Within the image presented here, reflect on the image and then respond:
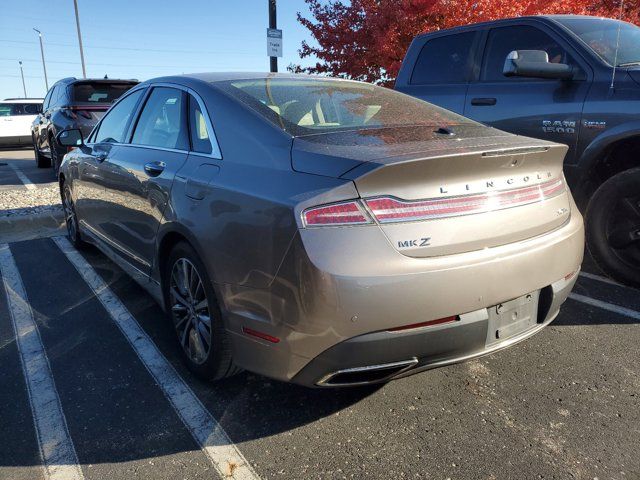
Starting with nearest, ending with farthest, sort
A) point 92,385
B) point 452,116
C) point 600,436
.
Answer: point 600,436
point 92,385
point 452,116

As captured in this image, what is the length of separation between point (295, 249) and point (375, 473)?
97cm

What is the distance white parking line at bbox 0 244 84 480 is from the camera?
224cm

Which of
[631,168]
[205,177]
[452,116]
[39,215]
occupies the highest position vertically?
[452,116]

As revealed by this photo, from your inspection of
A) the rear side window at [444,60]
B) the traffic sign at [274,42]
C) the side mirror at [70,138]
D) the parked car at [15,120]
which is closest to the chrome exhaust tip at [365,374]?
the rear side window at [444,60]

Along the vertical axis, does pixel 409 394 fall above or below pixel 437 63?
below

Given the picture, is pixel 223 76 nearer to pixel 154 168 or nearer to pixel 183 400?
pixel 154 168

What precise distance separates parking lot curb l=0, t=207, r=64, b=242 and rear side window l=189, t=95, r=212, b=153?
12.8ft

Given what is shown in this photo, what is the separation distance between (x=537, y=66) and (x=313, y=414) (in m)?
3.01

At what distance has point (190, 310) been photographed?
282 cm

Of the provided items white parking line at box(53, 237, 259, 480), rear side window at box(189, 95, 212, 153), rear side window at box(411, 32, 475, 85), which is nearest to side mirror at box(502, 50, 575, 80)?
rear side window at box(411, 32, 475, 85)

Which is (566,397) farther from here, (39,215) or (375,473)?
(39,215)

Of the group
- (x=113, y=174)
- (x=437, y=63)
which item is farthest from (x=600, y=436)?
(x=437, y=63)

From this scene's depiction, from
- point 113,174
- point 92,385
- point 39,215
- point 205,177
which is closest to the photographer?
point 205,177

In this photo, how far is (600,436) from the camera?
232cm
